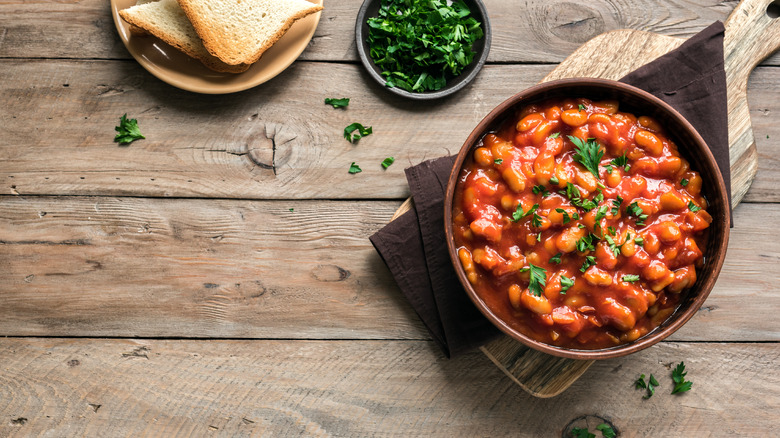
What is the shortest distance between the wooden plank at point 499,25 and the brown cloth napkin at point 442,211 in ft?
1.11

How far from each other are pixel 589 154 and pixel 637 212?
0.24 meters

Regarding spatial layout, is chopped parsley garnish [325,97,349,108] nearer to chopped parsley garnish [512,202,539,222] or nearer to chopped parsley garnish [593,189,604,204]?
chopped parsley garnish [512,202,539,222]

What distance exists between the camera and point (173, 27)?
2.31 m

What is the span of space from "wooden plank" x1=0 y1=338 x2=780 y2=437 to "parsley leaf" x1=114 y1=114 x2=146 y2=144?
0.90 m

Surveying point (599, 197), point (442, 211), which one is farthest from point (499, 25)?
point (599, 197)

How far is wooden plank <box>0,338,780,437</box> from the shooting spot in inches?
97.4

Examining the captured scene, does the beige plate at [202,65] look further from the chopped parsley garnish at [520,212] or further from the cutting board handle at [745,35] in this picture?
the cutting board handle at [745,35]

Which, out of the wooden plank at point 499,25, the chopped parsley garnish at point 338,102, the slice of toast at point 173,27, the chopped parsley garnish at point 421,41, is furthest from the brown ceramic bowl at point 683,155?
the slice of toast at point 173,27

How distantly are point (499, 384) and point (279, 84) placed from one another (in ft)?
5.40

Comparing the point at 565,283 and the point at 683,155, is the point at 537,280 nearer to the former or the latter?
the point at 565,283

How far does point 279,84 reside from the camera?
2.47 metres

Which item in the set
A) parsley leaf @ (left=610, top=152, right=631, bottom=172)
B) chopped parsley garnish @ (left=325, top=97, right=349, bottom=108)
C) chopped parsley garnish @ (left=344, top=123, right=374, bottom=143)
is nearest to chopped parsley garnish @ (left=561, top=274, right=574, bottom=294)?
parsley leaf @ (left=610, top=152, right=631, bottom=172)

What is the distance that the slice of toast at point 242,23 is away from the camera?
2.28 m

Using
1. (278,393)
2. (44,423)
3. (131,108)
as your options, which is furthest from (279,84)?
(44,423)
